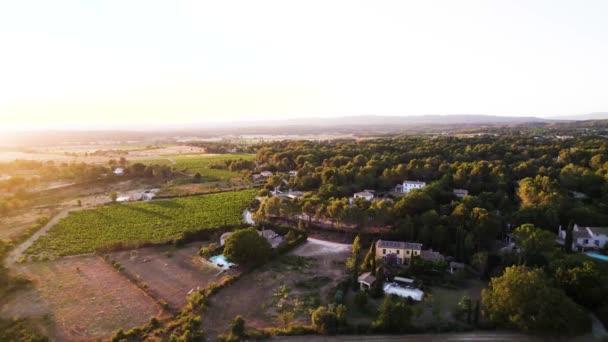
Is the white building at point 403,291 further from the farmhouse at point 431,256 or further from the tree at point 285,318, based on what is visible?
the tree at point 285,318

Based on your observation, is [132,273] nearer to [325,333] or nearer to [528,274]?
[325,333]

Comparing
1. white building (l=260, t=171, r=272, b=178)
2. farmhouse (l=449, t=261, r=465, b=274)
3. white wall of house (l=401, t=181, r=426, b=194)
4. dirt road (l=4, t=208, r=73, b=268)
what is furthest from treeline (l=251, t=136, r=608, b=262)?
dirt road (l=4, t=208, r=73, b=268)

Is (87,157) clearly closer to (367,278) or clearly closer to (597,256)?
(367,278)

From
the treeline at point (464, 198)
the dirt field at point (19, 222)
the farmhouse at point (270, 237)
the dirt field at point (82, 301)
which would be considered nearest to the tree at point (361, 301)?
the treeline at point (464, 198)

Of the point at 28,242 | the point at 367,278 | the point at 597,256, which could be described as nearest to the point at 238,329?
the point at 367,278

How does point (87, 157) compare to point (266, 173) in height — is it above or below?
above

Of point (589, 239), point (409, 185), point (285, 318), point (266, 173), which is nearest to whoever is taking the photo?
point (285, 318)
